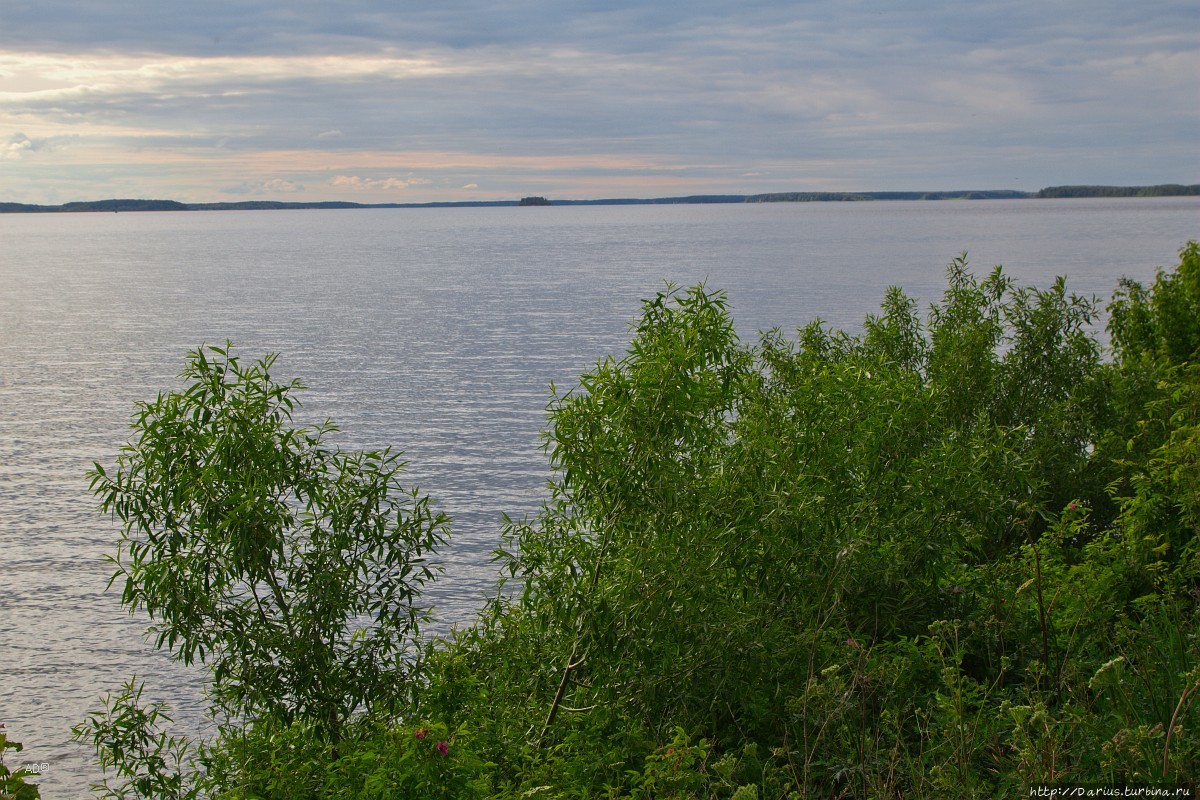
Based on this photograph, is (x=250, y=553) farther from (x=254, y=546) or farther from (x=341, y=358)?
(x=341, y=358)

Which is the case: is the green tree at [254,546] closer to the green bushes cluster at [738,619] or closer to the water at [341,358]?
the green bushes cluster at [738,619]

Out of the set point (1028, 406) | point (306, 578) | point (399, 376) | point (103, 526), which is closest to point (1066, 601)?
point (306, 578)

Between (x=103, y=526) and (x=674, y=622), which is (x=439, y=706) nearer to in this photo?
(x=674, y=622)

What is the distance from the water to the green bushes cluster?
518 inches

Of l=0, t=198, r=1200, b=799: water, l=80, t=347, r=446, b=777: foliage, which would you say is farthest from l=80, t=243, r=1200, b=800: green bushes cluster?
l=0, t=198, r=1200, b=799: water

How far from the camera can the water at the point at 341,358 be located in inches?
1118

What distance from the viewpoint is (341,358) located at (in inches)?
2756

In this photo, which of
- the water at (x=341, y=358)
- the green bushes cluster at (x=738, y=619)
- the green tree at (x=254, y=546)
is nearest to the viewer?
the green bushes cluster at (x=738, y=619)

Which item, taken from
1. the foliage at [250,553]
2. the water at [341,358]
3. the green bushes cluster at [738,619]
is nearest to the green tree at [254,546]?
the foliage at [250,553]

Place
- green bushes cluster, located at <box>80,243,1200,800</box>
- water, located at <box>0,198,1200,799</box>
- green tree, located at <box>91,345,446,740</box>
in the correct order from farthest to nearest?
water, located at <box>0,198,1200,799</box>
green tree, located at <box>91,345,446,740</box>
green bushes cluster, located at <box>80,243,1200,800</box>

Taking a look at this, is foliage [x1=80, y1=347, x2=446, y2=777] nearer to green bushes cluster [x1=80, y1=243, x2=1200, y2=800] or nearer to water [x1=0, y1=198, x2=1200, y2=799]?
green bushes cluster [x1=80, y1=243, x2=1200, y2=800]

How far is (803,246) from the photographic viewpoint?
18725cm

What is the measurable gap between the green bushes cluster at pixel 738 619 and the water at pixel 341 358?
13146mm

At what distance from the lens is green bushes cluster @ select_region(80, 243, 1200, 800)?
31.5 ft
